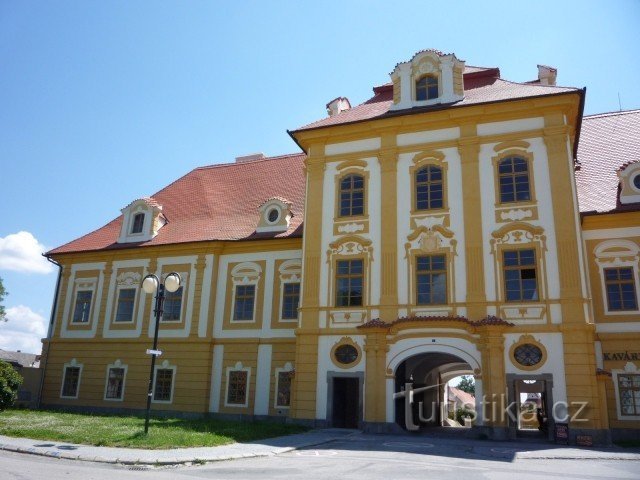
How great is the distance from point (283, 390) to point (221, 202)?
423 inches

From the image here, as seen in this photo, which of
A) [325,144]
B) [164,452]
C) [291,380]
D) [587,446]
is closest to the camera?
[164,452]

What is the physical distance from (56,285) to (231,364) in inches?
449

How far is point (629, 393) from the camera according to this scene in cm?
1967

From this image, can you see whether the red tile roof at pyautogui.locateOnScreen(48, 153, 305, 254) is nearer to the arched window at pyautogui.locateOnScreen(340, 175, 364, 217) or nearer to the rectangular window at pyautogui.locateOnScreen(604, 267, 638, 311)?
the arched window at pyautogui.locateOnScreen(340, 175, 364, 217)

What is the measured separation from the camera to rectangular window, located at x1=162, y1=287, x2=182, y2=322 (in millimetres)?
26594

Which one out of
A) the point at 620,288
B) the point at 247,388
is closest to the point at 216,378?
the point at 247,388

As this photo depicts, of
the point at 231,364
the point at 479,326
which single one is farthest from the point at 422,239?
the point at 231,364

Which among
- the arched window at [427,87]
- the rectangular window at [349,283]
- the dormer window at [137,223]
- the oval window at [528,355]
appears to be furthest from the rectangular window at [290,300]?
the arched window at [427,87]

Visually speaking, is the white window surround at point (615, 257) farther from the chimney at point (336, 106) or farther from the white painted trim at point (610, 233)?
the chimney at point (336, 106)

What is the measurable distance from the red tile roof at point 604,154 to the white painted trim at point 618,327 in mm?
4245

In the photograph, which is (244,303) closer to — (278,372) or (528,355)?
(278,372)

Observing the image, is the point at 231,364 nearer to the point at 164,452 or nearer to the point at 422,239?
the point at 422,239

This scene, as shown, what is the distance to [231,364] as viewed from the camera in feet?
82.6

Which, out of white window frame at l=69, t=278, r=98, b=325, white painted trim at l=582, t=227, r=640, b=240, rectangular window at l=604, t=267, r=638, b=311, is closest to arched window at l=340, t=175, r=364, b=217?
white painted trim at l=582, t=227, r=640, b=240
